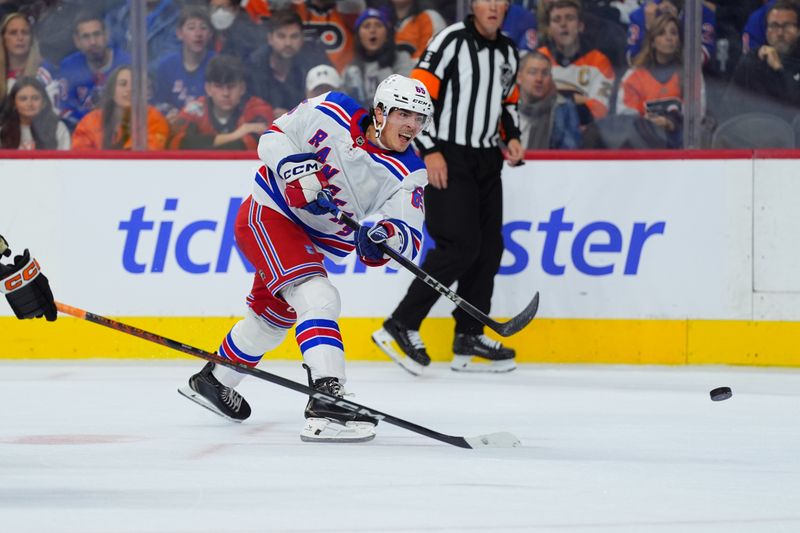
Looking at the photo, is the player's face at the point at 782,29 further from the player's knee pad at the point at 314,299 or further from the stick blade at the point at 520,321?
the player's knee pad at the point at 314,299

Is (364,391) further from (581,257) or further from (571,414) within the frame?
(581,257)

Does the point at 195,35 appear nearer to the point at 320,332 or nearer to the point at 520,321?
the point at 520,321

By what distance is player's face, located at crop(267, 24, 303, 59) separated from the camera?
18.6 feet

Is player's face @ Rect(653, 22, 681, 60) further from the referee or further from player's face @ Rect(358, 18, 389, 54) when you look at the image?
player's face @ Rect(358, 18, 389, 54)

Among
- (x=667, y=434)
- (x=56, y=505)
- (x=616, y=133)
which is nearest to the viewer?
(x=56, y=505)

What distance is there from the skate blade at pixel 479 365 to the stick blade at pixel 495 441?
173cm

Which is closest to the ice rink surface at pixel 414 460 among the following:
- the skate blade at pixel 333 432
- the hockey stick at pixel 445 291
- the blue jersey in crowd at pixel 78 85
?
the skate blade at pixel 333 432

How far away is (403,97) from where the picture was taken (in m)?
3.40

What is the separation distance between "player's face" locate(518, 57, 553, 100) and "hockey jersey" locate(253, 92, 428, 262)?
2.11m

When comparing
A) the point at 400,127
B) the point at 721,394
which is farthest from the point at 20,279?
the point at 721,394

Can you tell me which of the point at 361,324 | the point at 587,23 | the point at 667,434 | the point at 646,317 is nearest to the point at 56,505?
the point at 667,434

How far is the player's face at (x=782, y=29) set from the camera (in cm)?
548

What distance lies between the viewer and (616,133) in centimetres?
555

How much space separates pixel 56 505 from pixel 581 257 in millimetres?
3067
